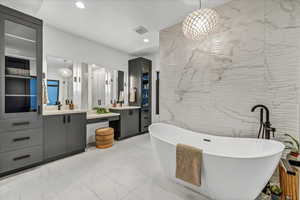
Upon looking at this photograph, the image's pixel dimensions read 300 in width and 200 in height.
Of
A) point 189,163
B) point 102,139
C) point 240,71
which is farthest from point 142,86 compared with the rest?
point 189,163

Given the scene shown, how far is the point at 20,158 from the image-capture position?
1.89 m

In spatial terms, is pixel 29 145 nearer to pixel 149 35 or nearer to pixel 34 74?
pixel 34 74

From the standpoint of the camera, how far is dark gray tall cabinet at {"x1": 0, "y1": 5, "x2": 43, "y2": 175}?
1.78m

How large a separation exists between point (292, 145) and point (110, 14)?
10.9 feet

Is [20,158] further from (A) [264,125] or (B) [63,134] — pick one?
(A) [264,125]

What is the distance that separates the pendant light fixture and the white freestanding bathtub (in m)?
1.42

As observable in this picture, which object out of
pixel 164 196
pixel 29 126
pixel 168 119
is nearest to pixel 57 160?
pixel 29 126

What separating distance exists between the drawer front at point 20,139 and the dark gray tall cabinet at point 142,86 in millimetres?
2581

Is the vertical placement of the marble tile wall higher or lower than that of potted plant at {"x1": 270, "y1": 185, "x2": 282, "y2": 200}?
higher

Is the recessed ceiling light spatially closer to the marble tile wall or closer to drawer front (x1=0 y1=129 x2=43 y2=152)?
the marble tile wall

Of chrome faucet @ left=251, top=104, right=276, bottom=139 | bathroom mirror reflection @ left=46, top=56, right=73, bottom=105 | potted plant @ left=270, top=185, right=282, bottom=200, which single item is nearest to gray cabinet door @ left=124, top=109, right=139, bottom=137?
bathroom mirror reflection @ left=46, top=56, right=73, bottom=105

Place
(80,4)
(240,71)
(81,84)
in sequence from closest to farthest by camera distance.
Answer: (240,71) < (80,4) < (81,84)

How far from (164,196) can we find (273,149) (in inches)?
52.6

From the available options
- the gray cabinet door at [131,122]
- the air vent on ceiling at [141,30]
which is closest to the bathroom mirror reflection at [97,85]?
the gray cabinet door at [131,122]
